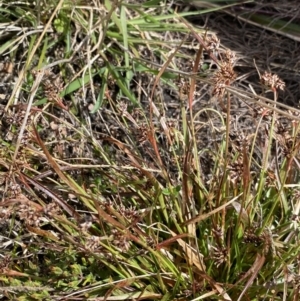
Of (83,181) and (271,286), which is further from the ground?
(83,181)

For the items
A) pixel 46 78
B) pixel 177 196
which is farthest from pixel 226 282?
pixel 46 78

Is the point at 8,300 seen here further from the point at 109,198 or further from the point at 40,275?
the point at 109,198

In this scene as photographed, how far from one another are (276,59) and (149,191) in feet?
2.79

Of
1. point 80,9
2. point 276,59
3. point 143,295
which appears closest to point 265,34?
point 276,59

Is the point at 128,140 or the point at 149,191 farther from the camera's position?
the point at 128,140

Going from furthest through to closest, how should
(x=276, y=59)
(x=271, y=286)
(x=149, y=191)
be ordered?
(x=276, y=59) < (x=149, y=191) < (x=271, y=286)

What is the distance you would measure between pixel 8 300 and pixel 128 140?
0.54 metres

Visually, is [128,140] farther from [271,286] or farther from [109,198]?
[271,286]

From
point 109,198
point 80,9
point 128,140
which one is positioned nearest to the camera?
point 109,198

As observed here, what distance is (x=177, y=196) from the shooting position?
4.94 feet

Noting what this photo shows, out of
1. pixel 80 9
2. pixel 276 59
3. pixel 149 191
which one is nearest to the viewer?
pixel 149 191

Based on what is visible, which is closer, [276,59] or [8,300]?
[8,300]

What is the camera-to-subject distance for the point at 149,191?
1.50 m

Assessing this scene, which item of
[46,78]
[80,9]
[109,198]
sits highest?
[80,9]
